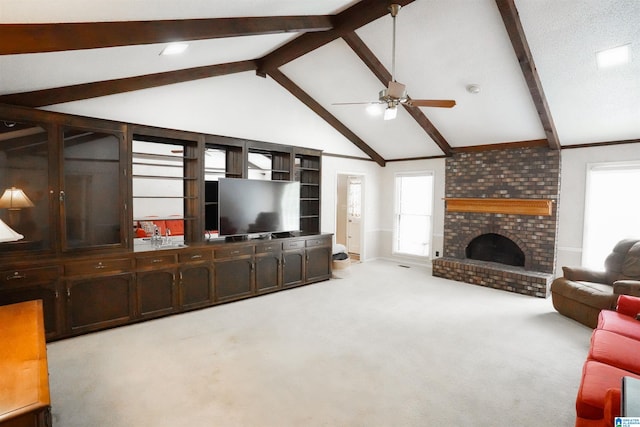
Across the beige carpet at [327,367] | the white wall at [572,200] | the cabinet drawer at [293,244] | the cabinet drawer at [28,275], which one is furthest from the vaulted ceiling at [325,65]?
the beige carpet at [327,367]

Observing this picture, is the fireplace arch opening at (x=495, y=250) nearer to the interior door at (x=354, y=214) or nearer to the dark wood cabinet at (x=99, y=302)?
the interior door at (x=354, y=214)

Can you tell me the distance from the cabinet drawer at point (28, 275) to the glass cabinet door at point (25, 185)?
10.5 inches

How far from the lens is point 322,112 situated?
6.21 m

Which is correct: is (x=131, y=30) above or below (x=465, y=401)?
above

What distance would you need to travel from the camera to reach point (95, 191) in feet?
12.0

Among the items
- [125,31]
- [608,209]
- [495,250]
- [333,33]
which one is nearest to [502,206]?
[495,250]

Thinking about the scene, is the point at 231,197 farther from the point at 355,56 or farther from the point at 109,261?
the point at 355,56

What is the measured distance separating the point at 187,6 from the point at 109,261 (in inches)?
104

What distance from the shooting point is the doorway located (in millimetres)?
7855

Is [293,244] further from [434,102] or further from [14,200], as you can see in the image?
[14,200]

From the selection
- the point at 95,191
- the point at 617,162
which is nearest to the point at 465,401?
the point at 95,191

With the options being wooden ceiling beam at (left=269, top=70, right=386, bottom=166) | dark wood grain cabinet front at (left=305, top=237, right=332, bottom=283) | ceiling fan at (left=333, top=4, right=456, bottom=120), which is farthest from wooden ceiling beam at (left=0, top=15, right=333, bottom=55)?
dark wood grain cabinet front at (left=305, top=237, right=332, bottom=283)

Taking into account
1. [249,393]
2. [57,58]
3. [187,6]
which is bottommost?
[249,393]

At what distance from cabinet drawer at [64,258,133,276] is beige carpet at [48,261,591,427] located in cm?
67
